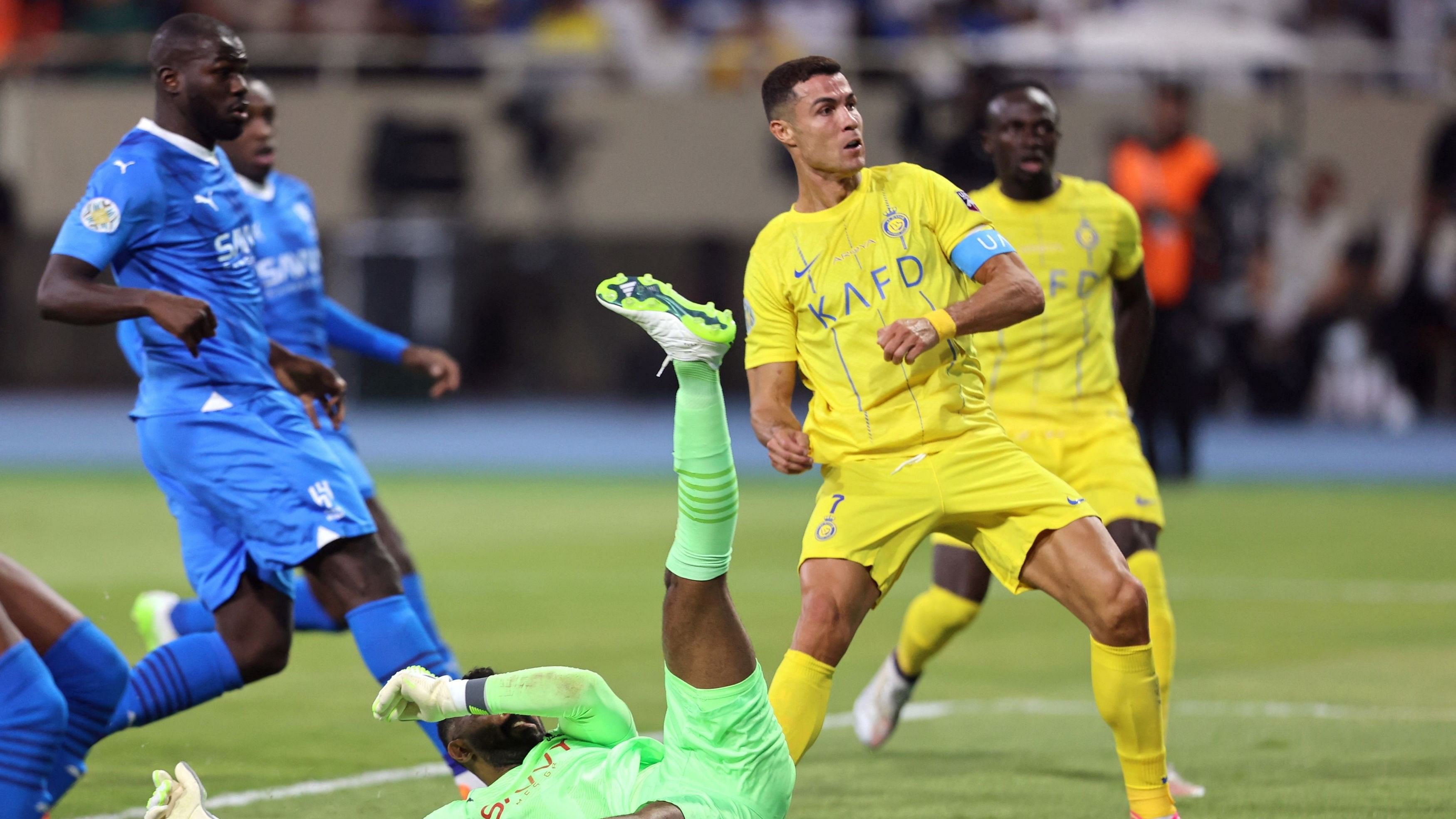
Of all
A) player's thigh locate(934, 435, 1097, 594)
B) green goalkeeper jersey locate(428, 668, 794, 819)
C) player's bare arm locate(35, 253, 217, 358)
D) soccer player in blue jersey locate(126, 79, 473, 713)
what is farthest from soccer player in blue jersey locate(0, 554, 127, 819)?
player's thigh locate(934, 435, 1097, 594)

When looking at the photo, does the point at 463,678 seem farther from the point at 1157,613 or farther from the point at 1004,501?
the point at 1157,613

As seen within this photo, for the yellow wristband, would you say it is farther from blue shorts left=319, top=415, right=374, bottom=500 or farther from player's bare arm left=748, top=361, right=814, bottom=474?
blue shorts left=319, top=415, right=374, bottom=500

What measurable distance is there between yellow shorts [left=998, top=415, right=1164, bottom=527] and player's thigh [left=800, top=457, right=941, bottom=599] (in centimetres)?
127

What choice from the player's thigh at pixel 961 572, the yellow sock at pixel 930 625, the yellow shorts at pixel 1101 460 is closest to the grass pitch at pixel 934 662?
the yellow sock at pixel 930 625

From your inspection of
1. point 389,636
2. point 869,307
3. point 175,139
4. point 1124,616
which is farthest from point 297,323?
point 1124,616

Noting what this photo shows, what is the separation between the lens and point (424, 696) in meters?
4.83

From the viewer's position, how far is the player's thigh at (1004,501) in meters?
5.54

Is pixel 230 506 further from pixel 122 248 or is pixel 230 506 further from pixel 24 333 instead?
pixel 24 333

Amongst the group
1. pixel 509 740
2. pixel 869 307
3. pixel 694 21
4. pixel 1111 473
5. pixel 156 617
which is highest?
pixel 694 21

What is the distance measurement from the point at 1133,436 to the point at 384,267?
1481cm

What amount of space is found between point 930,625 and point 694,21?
15698 mm

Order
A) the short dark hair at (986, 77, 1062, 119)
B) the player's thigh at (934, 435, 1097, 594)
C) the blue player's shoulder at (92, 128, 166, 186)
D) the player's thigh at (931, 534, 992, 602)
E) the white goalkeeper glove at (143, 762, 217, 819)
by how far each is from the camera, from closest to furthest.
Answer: the white goalkeeper glove at (143, 762, 217, 819)
the player's thigh at (934, 435, 1097, 594)
the blue player's shoulder at (92, 128, 166, 186)
the short dark hair at (986, 77, 1062, 119)
the player's thigh at (931, 534, 992, 602)

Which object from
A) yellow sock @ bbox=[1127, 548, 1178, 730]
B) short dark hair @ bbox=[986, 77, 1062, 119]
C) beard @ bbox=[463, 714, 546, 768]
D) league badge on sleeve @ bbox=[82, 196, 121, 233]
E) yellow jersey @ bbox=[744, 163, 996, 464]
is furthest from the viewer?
short dark hair @ bbox=[986, 77, 1062, 119]

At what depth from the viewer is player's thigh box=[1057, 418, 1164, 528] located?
673cm
